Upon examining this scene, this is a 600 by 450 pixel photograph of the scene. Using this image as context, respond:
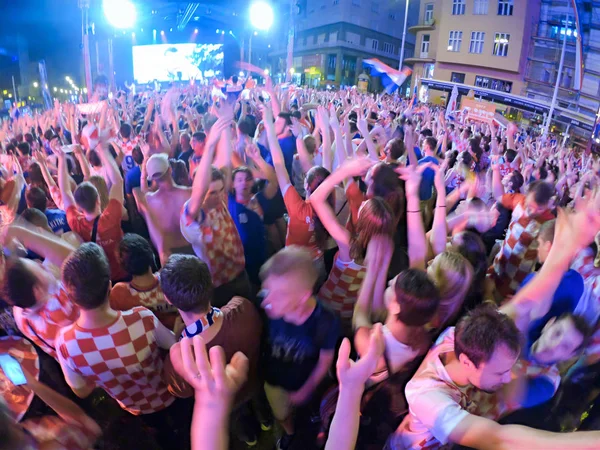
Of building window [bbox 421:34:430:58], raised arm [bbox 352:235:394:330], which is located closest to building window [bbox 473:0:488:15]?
building window [bbox 421:34:430:58]

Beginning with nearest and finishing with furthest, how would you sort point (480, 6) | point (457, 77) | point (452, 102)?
point (452, 102)
point (480, 6)
point (457, 77)

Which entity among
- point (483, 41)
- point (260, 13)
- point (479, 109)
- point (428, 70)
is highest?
point (260, 13)

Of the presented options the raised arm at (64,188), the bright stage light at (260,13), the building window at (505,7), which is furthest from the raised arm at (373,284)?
the bright stage light at (260,13)

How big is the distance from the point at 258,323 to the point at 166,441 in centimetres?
80

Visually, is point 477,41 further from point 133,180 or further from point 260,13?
point 260,13

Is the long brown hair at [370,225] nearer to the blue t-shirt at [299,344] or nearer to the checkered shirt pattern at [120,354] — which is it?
the blue t-shirt at [299,344]

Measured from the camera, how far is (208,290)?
158 cm

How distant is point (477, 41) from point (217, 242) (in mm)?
13742

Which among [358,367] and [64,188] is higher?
[64,188]

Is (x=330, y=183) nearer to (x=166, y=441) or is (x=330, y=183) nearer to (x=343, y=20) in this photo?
(x=166, y=441)

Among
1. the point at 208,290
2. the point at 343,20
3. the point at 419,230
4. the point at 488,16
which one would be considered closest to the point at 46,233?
the point at 208,290

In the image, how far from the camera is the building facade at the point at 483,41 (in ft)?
39.1

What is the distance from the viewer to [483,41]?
12.7 metres

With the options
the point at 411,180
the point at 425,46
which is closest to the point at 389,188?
the point at 411,180
